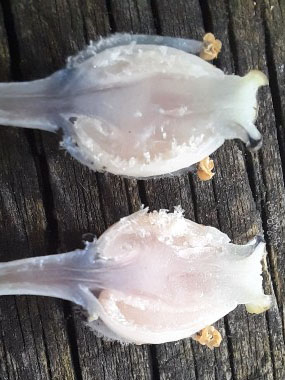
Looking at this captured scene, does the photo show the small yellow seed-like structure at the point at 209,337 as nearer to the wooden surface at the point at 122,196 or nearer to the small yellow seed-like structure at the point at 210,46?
the wooden surface at the point at 122,196

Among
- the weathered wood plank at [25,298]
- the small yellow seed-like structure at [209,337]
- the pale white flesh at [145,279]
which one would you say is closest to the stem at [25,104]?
the weathered wood plank at [25,298]

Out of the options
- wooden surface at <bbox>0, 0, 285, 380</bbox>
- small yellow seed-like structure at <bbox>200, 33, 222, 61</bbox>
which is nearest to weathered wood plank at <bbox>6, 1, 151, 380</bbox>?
wooden surface at <bbox>0, 0, 285, 380</bbox>

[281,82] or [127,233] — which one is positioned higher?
[281,82]

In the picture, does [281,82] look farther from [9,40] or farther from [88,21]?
[9,40]

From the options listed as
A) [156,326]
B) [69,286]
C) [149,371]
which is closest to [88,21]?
[69,286]

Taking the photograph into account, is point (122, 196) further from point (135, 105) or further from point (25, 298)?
point (25, 298)
